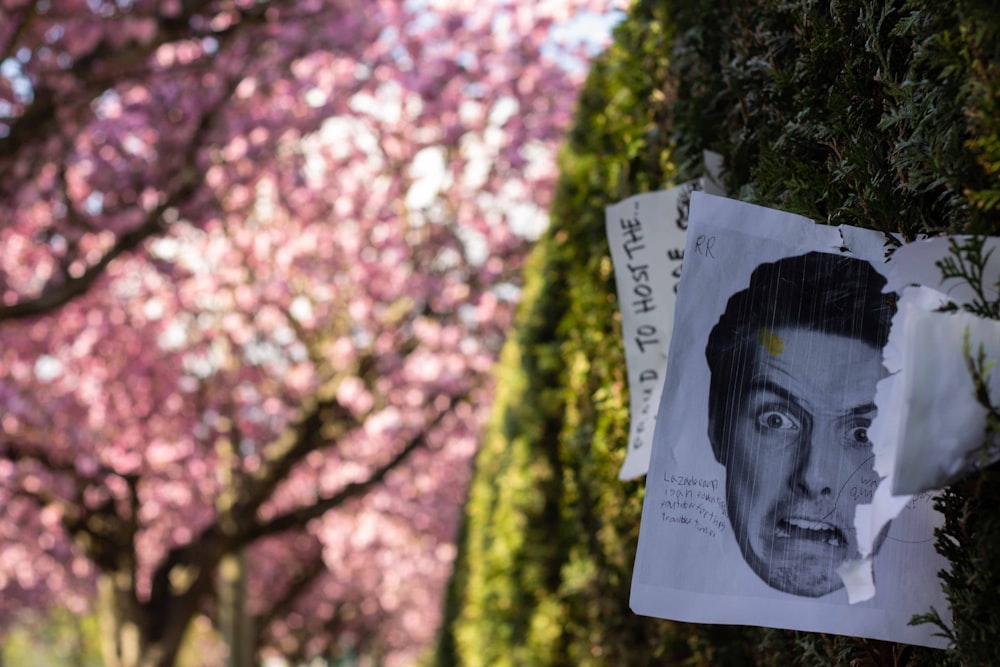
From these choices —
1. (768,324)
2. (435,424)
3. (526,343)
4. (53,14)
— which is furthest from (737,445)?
(435,424)

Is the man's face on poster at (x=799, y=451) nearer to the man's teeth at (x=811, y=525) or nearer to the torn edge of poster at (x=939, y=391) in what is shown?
the man's teeth at (x=811, y=525)

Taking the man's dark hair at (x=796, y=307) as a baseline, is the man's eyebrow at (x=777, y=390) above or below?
below

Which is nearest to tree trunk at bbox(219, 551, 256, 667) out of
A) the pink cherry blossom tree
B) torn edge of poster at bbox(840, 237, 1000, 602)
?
the pink cherry blossom tree

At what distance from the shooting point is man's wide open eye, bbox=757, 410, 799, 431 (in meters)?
1.63

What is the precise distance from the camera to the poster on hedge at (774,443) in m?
1.59

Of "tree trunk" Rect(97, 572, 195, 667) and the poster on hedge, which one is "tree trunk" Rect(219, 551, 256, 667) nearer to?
"tree trunk" Rect(97, 572, 195, 667)

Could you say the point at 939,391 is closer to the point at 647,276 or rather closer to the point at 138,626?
the point at 647,276

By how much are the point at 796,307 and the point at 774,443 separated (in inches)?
8.5

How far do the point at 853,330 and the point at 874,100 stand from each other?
1.57 ft

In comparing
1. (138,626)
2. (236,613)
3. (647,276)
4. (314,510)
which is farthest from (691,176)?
(138,626)

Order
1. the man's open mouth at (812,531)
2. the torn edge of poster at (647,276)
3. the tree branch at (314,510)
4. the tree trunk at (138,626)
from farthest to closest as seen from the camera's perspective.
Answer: the tree trunk at (138,626) → the tree branch at (314,510) → the torn edge of poster at (647,276) → the man's open mouth at (812,531)

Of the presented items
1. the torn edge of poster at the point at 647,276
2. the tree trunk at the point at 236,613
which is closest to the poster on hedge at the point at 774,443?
the torn edge of poster at the point at 647,276

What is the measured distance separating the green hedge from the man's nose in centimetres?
16

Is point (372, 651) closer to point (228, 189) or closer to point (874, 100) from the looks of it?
point (228, 189)
